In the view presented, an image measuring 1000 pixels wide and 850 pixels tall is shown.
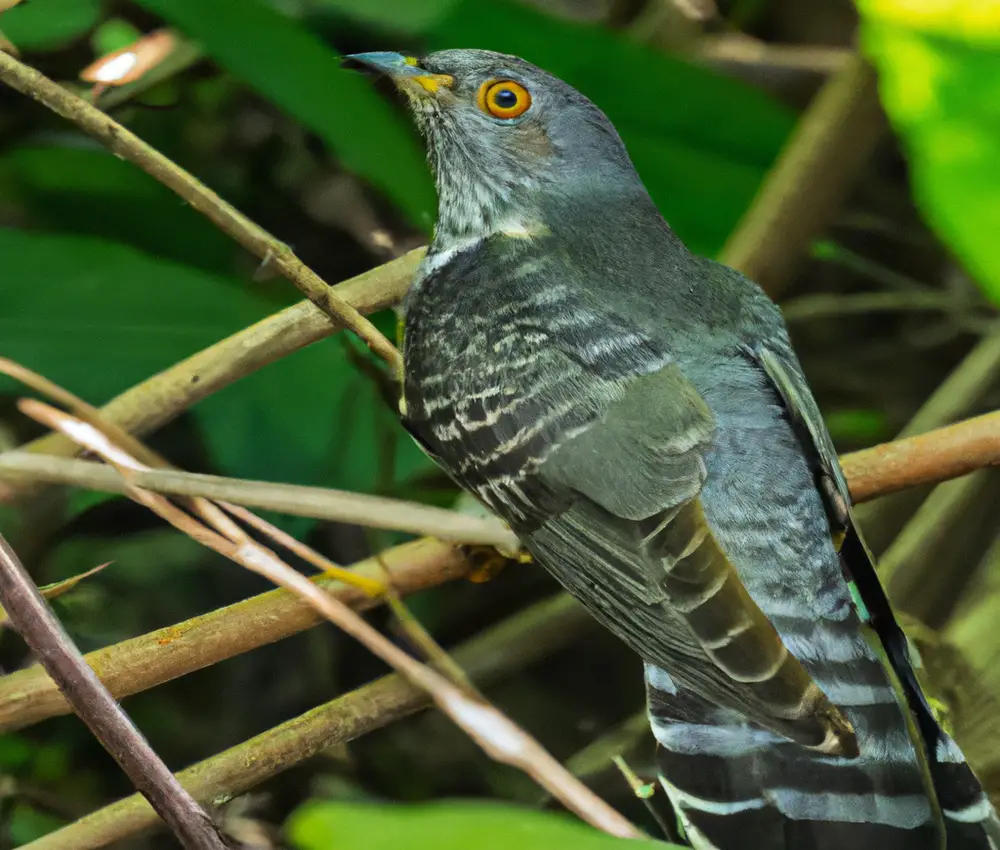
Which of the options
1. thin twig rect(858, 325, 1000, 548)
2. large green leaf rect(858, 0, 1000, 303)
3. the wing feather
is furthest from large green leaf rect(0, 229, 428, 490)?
large green leaf rect(858, 0, 1000, 303)

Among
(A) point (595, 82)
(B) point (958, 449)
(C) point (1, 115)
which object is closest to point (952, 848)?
(B) point (958, 449)

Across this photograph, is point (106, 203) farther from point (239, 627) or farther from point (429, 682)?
point (429, 682)

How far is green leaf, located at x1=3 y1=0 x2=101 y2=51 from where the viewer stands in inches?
87.7

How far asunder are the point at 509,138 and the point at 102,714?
149 cm

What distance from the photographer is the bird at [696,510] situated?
1586 millimetres

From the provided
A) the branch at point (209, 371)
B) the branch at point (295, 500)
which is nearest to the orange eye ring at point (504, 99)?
the branch at point (209, 371)

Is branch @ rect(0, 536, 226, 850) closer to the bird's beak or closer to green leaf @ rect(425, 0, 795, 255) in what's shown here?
the bird's beak

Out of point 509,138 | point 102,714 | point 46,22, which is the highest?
point 509,138

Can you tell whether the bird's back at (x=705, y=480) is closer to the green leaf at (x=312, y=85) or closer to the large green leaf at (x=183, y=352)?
the large green leaf at (x=183, y=352)

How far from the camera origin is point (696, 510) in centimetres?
168

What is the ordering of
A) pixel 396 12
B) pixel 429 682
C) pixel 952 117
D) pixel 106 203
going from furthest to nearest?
pixel 106 203, pixel 396 12, pixel 429 682, pixel 952 117

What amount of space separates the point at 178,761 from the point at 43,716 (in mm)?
1086

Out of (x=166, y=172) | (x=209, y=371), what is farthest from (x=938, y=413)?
(x=166, y=172)

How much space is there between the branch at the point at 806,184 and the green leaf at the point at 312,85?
34.1 inches
